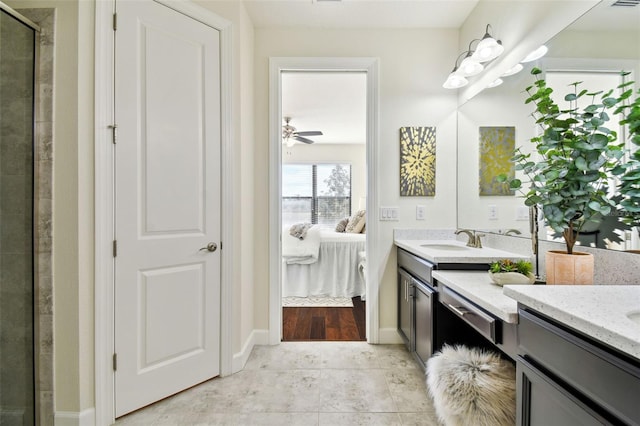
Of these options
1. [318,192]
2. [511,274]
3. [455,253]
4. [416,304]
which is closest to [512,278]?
[511,274]

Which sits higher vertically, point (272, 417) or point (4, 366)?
point (4, 366)

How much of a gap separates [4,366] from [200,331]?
89 cm

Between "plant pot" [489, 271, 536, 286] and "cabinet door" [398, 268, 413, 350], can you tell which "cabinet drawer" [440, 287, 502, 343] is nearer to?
"plant pot" [489, 271, 536, 286]

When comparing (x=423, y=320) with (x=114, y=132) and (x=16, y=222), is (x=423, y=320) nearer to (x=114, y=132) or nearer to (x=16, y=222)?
(x=114, y=132)

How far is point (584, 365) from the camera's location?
68 centimetres

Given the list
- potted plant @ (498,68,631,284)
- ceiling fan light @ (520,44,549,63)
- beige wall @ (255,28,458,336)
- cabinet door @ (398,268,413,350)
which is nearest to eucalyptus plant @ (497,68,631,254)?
potted plant @ (498,68,631,284)

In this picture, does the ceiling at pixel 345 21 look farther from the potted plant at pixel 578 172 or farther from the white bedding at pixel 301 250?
the white bedding at pixel 301 250

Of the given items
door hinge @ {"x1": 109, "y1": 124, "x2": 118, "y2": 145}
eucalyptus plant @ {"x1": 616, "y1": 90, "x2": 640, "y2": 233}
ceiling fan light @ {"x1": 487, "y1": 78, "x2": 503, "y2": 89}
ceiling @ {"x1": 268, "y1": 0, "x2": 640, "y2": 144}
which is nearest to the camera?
eucalyptus plant @ {"x1": 616, "y1": 90, "x2": 640, "y2": 233}

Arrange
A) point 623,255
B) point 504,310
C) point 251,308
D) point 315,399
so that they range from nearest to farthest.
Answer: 1. point 504,310
2. point 623,255
3. point 315,399
4. point 251,308

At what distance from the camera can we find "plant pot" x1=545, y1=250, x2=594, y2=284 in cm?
109

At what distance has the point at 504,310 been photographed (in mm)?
1003

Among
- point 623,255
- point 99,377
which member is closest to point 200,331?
point 99,377

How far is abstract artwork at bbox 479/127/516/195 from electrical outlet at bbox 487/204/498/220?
0.10 m

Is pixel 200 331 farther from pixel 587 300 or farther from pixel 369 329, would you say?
pixel 587 300
